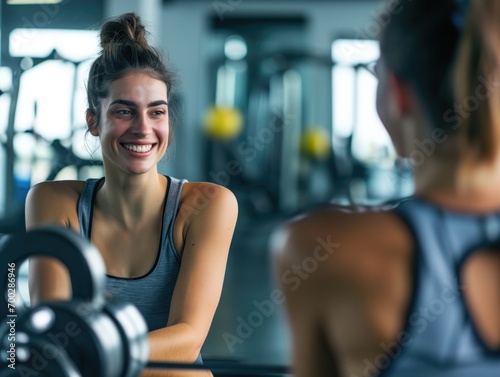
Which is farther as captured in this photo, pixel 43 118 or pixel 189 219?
pixel 43 118

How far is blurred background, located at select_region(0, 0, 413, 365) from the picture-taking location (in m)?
5.18

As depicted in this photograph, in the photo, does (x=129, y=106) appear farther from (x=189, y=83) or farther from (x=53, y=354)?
(x=189, y=83)

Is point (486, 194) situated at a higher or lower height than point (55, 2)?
lower

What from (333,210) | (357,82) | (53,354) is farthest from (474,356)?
(357,82)

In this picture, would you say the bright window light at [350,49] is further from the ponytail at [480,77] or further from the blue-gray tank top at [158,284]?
the ponytail at [480,77]

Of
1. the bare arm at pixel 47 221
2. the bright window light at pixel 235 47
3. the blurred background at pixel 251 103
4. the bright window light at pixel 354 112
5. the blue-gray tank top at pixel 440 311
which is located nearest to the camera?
the blue-gray tank top at pixel 440 311

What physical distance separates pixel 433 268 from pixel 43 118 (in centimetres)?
512

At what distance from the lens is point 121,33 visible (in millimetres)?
1402

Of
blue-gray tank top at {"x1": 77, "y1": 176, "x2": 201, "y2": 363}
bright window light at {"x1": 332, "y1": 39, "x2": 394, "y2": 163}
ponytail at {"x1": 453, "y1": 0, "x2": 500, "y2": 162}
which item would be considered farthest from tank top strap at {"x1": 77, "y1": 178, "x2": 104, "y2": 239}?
bright window light at {"x1": 332, "y1": 39, "x2": 394, "y2": 163}

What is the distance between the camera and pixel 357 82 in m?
7.62

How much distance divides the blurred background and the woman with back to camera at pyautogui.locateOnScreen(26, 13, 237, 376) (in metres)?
3.13

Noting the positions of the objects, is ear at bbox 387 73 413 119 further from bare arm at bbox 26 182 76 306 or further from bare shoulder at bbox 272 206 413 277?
bare arm at bbox 26 182 76 306

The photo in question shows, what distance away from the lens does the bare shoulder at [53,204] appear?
1.38 m

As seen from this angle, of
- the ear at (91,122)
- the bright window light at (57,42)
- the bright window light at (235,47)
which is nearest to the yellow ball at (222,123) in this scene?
the bright window light at (235,47)
